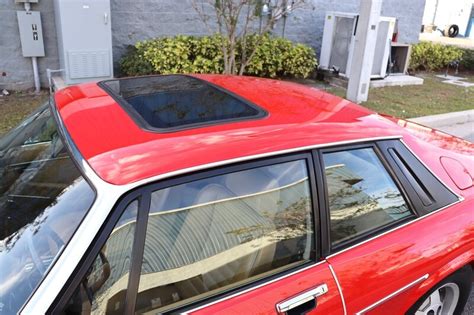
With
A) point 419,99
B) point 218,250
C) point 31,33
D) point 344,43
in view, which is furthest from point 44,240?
point 344,43

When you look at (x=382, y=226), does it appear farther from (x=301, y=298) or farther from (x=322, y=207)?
(x=301, y=298)

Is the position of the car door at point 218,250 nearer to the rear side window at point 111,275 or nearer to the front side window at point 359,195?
the rear side window at point 111,275

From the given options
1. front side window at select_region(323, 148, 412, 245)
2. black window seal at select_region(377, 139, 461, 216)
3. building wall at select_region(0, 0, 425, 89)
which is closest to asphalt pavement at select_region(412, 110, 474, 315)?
building wall at select_region(0, 0, 425, 89)

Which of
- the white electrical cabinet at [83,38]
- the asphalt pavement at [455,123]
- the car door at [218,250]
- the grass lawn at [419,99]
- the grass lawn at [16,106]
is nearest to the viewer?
the car door at [218,250]

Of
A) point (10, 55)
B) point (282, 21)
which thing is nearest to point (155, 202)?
point (10, 55)

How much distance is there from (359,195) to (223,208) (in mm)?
758

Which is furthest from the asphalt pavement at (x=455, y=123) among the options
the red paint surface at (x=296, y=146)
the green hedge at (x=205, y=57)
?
the red paint surface at (x=296, y=146)

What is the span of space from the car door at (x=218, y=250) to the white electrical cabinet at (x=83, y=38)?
222 inches

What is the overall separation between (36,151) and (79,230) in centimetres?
83

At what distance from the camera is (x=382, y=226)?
2045mm

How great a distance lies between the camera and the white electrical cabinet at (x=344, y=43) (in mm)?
8945

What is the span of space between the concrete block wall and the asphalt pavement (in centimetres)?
621

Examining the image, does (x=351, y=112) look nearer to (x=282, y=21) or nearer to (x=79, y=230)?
(x=79, y=230)

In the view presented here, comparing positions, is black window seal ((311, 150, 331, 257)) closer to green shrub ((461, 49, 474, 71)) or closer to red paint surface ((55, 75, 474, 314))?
red paint surface ((55, 75, 474, 314))
